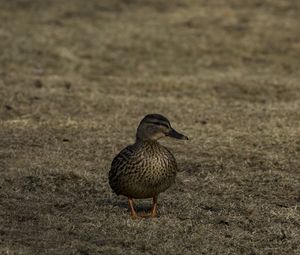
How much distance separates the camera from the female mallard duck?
7.70 metres

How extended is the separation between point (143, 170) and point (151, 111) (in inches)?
231

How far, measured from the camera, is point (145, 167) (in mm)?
7699

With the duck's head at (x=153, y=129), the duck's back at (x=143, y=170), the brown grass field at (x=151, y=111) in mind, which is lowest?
the brown grass field at (x=151, y=111)

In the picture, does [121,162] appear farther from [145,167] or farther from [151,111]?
[151,111]

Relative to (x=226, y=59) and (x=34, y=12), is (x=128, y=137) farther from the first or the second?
(x=34, y=12)

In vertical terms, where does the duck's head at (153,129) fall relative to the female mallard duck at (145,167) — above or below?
above

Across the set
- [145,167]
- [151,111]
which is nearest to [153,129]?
[145,167]

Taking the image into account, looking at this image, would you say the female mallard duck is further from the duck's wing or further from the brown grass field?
the brown grass field

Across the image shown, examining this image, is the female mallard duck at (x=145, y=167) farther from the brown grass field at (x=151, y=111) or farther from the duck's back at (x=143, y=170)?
the brown grass field at (x=151, y=111)

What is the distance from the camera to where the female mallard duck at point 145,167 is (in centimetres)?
770

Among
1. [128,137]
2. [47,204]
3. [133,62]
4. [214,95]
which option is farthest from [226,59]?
[47,204]

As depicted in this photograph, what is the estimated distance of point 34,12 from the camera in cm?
2164

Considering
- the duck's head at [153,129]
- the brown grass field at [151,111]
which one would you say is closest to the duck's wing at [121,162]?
the duck's head at [153,129]

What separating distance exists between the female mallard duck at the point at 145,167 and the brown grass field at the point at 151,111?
328 millimetres
